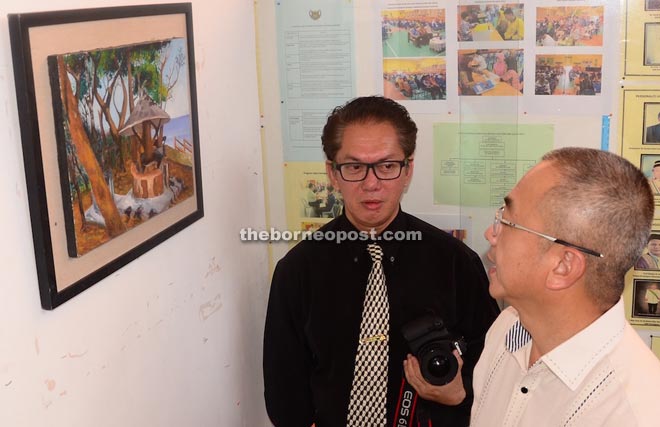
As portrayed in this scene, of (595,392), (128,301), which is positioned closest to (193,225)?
(128,301)

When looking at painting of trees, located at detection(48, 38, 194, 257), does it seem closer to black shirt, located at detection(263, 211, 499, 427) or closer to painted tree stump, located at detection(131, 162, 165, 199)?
painted tree stump, located at detection(131, 162, 165, 199)

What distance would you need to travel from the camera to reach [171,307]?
181cm

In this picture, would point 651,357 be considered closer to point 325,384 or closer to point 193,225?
point 325,384

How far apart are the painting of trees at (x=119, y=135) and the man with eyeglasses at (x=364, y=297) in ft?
1.44

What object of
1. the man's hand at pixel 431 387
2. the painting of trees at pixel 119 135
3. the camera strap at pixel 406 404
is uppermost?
the painting of trees at pixel 119 135

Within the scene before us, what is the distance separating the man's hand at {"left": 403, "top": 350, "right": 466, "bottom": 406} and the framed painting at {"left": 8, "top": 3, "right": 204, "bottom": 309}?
704 millimetres

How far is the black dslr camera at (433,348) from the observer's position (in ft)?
6.05

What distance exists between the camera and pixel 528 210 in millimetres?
1385

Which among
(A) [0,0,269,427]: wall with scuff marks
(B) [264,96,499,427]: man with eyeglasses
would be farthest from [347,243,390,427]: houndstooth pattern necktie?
(A) [0,0,269,427]: wall with scuff marks

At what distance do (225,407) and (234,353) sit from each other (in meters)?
0.17

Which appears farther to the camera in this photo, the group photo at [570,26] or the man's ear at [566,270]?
the group photo at [570,26]

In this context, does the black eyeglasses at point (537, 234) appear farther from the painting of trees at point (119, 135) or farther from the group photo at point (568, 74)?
the group photo at point (568, 74)

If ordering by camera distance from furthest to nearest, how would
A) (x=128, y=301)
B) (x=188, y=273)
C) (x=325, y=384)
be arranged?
(x=325, y=384) < (x=188, y=273) < (x=128, y=301)

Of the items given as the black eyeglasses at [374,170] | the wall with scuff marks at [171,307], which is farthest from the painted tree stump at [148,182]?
the black eyeglasses at [374,170]
